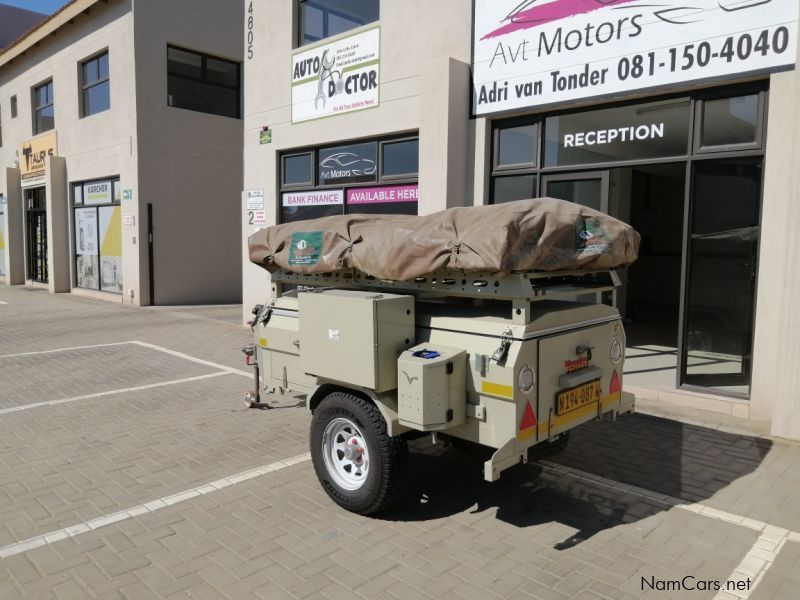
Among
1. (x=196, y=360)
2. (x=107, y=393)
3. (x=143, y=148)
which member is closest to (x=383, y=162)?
(x=196, y=360)

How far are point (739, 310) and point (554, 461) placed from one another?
2.95 m

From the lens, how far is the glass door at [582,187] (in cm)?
742

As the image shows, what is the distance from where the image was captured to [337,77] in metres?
10.2

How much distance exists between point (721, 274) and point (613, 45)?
9.08 ft

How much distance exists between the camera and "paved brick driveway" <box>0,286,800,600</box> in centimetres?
346

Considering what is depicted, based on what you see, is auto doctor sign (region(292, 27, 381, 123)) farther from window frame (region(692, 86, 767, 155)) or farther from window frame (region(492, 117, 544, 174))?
window frame (region(692, 86, 767, 155))

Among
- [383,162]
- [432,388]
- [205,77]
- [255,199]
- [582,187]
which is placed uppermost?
[205,77]

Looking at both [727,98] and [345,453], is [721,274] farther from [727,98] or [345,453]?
[345,453]

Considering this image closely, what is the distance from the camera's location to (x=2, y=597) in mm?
3270

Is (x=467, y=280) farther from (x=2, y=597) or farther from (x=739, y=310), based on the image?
(x=739, y=310)

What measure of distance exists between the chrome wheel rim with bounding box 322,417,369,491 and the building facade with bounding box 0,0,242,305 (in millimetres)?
12729

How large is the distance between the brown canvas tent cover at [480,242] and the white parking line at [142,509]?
1646 mm

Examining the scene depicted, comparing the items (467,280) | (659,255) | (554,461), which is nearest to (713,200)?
(554,461)

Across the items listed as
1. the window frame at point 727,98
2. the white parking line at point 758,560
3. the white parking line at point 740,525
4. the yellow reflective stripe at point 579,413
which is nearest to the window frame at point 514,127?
the window frame at point 727,98
